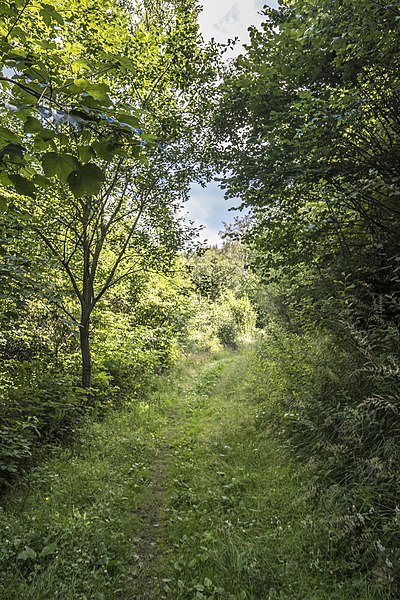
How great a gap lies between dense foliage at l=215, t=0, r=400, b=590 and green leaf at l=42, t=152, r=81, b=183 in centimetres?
384

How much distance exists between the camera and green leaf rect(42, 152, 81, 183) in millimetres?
1563

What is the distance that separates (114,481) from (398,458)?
14.2ft

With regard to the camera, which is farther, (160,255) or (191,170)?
(160,255)

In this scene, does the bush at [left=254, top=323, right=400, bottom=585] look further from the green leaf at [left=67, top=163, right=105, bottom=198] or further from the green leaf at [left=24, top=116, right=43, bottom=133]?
the green leaf at [left=24, top=116, right=43, bottom=133]

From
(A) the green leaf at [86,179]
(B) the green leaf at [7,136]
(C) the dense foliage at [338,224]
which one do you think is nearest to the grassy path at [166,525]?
(C) the dense foliage at [338,224]

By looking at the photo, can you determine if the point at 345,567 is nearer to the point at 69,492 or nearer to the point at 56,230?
the point at 69,492

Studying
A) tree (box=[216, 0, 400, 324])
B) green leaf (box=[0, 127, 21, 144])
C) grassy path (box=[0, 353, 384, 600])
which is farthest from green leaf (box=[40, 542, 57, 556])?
tree (box=[216, 0, 400, 324])

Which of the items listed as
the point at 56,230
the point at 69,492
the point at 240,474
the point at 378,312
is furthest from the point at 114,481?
the point at 56,230

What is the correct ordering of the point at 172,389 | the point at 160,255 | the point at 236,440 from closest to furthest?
the point at 236,440 → the point at 160,255 → the point at 172,389

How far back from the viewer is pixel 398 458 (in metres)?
3.69

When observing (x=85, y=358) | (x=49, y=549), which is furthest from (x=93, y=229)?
(x=49, y=549)

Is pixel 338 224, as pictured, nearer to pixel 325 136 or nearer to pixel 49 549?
pixel 325 136

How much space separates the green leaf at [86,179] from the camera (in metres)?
1.59

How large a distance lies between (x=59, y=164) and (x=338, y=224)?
19.0ft
